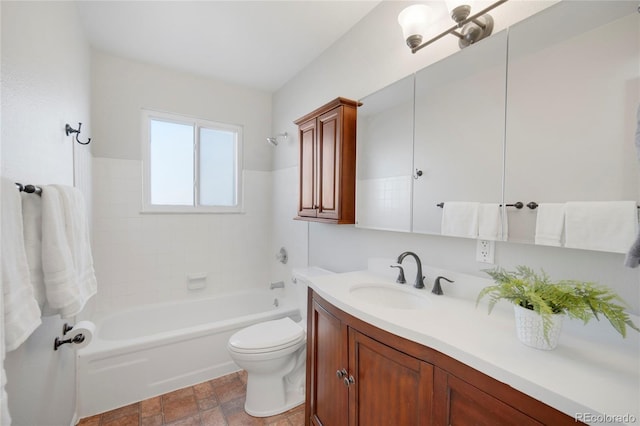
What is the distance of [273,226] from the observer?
3086 millimetres

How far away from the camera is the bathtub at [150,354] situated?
5.75 ft

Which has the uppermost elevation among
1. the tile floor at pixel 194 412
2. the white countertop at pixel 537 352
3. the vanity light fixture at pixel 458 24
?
the vanity light fixture at pixel 458 24

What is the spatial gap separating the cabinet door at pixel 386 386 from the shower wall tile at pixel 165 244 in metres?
2.10

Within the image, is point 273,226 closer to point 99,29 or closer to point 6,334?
point 99,29

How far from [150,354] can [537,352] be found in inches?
87.6

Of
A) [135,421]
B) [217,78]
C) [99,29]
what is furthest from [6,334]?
[217,78]

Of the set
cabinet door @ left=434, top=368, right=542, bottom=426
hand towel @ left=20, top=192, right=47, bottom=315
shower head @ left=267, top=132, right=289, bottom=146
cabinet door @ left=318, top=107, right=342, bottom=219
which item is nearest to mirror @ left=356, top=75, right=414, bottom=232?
cabinet door @ left=318, top=107, right=342, bottom=219

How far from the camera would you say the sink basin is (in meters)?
1.38

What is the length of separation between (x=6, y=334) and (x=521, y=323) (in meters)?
1.36

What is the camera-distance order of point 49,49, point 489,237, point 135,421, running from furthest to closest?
point 135,421
point 49,49
point 489,237

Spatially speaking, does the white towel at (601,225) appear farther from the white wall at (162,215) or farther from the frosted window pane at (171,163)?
the frosted window pane at (171,163)

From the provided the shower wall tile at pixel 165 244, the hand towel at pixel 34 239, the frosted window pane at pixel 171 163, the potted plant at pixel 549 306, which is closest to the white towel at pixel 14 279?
the hand towel at pixel 34 239

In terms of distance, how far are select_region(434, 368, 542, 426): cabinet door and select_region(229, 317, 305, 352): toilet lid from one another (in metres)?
1.07

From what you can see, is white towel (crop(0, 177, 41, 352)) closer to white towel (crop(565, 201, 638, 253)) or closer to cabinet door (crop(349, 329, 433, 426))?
cabinet door (crop(349, 329, 433, 426))
